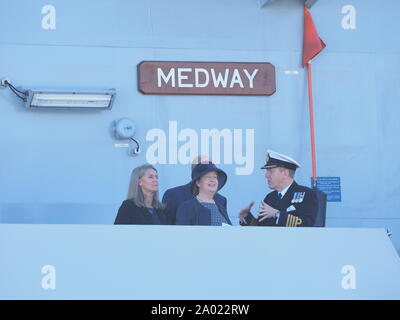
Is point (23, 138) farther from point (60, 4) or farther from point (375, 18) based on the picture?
point (375, 18)

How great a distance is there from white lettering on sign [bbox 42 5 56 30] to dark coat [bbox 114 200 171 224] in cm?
156

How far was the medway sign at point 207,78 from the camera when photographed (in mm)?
6285

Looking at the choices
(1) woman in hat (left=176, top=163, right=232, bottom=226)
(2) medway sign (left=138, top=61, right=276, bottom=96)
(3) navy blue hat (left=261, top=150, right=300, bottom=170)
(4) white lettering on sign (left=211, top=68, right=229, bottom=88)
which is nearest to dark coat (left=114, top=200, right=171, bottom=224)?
(1) woman in hat (left=176, top=163, right=232, bottom=226)

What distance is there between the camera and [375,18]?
22.0 feet

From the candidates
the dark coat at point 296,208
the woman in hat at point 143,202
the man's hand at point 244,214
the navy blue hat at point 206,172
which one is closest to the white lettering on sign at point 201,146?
the navy blue hat at point 206,172

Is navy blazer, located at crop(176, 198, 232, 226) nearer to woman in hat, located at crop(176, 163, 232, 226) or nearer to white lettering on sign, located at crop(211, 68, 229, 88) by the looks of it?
woman in hat, located at crop(176, 163, 232, 226)

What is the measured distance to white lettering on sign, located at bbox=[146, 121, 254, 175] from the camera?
6301 millimetres

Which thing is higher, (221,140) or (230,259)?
(221,140)

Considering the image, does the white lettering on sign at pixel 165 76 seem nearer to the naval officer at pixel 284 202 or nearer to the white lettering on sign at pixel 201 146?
the white lettering on sign at pixel 201 146
